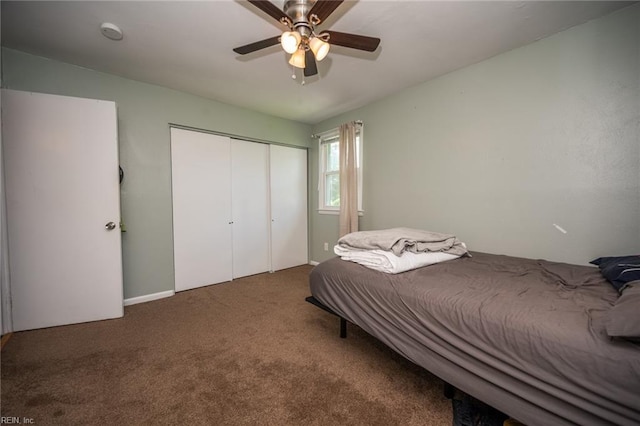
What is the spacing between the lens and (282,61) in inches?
91.7

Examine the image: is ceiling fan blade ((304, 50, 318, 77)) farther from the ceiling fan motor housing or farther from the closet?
the closet

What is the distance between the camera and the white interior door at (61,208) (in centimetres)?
210

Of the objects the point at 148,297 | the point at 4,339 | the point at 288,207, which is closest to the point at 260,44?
the point at 288,207

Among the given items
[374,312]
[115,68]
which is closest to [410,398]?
[374,312]

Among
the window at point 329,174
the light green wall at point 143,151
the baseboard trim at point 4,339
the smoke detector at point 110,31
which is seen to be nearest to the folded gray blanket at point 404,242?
the window at point 329,174

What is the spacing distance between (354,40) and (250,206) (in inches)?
108

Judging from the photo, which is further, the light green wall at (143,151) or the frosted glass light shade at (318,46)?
the light green wall at (143,151)

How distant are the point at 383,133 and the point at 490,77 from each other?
3.95 feet

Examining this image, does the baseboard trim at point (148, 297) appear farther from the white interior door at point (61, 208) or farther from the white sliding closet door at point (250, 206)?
the white sliding closet door at point (250, 206)

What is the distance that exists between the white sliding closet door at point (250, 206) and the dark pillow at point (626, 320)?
3.58 metres

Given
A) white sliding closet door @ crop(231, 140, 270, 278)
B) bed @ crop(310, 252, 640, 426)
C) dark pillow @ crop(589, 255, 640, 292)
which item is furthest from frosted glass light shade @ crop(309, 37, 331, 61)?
white sliding closet door @ crop(231, 140, 270, 278)

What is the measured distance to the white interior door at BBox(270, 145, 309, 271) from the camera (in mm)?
3975

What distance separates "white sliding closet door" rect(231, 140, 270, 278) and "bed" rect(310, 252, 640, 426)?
2366 mm

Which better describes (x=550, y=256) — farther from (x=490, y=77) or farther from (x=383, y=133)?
(x=383, y=133)
